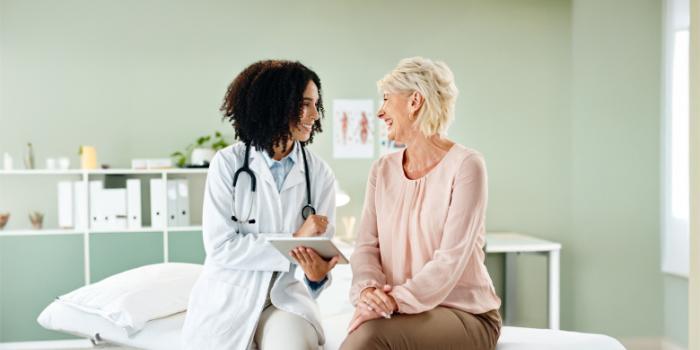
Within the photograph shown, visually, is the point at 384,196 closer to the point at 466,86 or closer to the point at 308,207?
the point at 308,207

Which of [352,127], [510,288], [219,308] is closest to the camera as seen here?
[219,308]

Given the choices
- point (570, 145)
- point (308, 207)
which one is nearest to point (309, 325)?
point (308, 207)

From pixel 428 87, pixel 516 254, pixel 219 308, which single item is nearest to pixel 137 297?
pixel 219 308

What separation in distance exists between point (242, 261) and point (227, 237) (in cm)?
9

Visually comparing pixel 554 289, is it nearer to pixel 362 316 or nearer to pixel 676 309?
pixel 676 309

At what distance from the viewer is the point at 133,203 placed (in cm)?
418

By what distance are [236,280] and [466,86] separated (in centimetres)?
304

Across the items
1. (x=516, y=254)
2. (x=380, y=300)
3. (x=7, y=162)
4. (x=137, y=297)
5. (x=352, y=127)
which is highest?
(x=352, y=127)

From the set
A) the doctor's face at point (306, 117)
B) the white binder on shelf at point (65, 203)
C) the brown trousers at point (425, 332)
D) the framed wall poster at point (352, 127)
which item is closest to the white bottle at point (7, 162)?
the white binder on shelf at point (65, 203)

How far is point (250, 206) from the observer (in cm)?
209

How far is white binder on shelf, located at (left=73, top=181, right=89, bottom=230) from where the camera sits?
4.15m

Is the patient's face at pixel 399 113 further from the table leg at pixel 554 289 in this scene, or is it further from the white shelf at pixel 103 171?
the table leg at pixel 554 289

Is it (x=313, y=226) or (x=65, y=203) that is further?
(x=65, y=203)

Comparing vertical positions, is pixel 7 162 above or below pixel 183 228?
above
